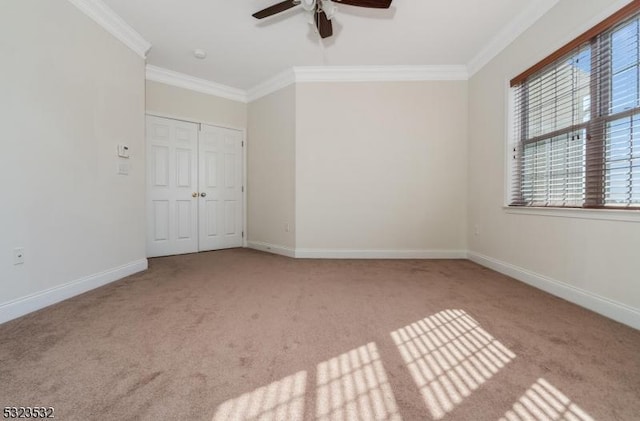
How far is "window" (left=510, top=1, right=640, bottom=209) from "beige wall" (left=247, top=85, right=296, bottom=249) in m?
2.73

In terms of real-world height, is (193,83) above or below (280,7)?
above

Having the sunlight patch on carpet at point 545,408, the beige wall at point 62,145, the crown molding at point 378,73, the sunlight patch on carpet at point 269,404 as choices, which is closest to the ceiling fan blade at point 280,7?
the crown molding at point 378,73

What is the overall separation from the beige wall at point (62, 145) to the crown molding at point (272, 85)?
1.74 meters

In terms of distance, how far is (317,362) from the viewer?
1374mm

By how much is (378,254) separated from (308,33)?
2.84m

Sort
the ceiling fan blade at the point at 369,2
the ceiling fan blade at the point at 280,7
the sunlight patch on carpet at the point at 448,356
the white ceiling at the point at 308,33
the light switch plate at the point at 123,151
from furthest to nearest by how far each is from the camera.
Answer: the light switch plate at the point at 123,151 < the white ceiling at the point at 308,33 < the ceiling fan blade at the point at 280,7 < the ceiling fan blade at the point at 369,2 < the sunlight patch on carpet at the point at 448,356

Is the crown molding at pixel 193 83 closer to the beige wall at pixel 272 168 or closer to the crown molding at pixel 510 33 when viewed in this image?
the beige wall at pixel 272 168

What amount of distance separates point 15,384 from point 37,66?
214 cm

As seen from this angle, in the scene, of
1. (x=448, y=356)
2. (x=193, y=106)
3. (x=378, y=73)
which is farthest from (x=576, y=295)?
(x=193, y=106)

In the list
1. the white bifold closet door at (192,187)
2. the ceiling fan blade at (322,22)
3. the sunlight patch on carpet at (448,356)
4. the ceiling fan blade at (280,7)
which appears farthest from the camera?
the white bifold closet door at (192,187)

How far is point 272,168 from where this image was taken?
4.31 metres

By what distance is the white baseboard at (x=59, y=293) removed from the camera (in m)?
1.86

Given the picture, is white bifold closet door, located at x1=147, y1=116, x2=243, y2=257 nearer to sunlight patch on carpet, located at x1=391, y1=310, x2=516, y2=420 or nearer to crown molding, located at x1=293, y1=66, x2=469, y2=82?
crown molding, located at x1=293, y1=66, x2=469, y2=82

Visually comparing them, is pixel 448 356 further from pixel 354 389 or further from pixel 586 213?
pixel 586 213
